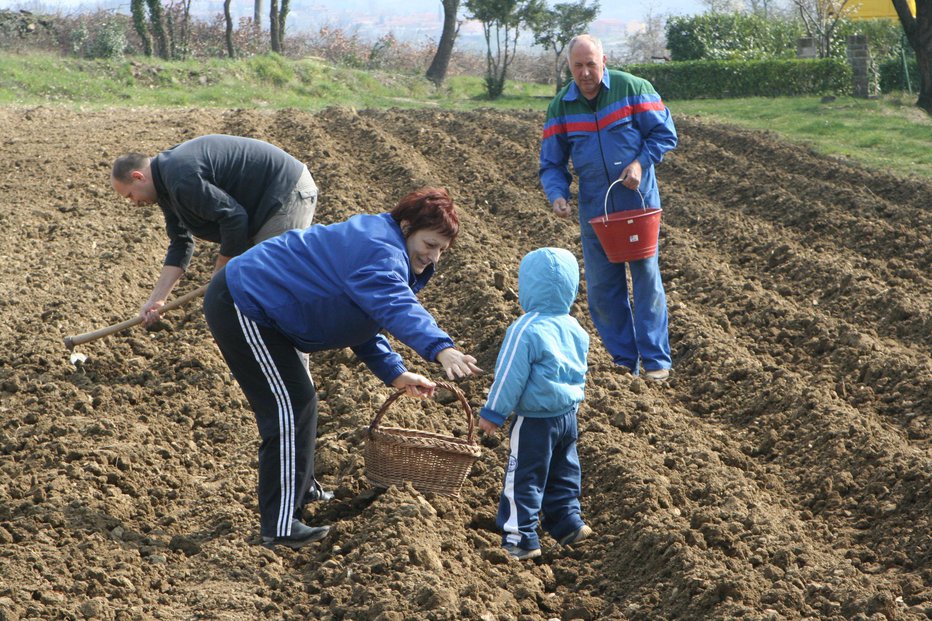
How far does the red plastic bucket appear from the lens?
5.71m

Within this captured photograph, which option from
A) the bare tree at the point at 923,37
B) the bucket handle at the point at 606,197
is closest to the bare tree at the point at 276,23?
the bare tree at the point at 923,37

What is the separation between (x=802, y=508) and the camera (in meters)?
4.82

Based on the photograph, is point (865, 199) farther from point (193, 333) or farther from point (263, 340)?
point (263, 340)

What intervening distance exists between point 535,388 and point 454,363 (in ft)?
2.29

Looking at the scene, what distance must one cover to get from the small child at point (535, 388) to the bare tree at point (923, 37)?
1346 centimetres

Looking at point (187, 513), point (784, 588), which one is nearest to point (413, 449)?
point (187, 513)

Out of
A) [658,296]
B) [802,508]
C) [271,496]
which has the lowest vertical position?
[802,508]

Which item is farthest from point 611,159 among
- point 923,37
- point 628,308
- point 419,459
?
point 923,37

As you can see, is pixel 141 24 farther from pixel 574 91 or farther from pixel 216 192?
pixel 216 192

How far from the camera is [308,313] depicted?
3922mm

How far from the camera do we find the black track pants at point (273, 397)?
4.01 meters

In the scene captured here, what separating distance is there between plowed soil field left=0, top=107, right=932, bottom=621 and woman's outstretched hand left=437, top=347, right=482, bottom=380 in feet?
2.77

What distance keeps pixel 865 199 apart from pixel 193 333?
6.23m

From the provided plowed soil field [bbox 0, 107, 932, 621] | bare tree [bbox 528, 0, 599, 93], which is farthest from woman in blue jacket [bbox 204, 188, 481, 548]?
bare tree [bbox 528, 0, 599, 93]
